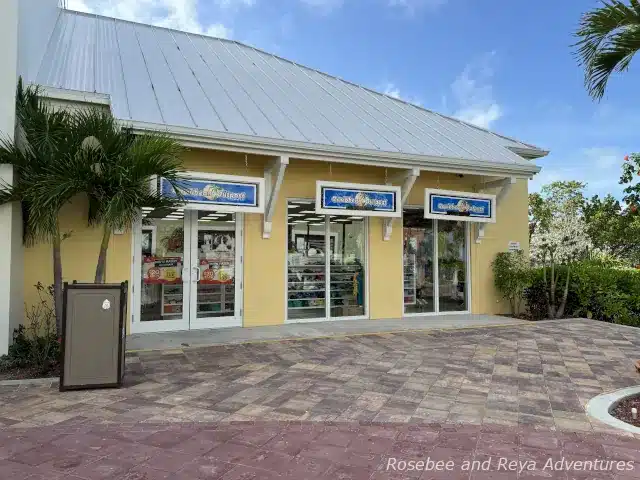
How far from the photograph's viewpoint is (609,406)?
192 inches

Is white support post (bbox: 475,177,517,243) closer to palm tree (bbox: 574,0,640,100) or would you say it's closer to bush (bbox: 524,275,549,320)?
bush (bbox: 524,275,549,320)

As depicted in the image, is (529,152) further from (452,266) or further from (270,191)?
(270,191)

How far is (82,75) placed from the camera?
8.70 m

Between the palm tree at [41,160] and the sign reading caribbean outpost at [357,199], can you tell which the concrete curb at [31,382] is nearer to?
the palm tree at [41,160]

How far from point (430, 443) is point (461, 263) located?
27.1ft

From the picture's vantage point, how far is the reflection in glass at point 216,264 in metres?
9.03

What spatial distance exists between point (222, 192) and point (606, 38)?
584 centimetres

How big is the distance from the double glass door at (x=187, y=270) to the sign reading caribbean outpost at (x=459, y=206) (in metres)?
4.10

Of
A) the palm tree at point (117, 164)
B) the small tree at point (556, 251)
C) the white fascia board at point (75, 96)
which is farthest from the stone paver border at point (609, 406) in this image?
the white fascia board at point (75, 96)

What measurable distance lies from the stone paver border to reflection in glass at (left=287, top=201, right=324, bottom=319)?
230 inches

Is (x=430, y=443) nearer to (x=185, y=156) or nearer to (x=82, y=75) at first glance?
(x=185, y=156)

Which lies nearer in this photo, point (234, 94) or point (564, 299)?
point (234, 94)

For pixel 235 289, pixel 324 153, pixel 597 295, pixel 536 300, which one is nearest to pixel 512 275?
pixel 536 300

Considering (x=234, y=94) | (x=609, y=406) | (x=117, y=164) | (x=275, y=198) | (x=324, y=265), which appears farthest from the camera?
(x=324, y=265)
